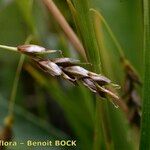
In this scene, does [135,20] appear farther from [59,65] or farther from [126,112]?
[59,65]

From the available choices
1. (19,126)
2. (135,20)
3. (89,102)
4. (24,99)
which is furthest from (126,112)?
(24,99)

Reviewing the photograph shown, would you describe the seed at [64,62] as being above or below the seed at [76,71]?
above

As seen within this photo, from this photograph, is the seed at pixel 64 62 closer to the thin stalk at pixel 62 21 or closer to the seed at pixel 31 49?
the seed at pixel 31 49

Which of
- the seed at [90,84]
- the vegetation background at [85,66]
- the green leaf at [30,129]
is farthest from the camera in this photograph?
the green leaf at [30,129]

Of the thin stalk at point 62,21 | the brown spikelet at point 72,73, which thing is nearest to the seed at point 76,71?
the brown spikelet at point 72,73

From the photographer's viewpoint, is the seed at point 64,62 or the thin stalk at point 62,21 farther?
the thin stalk at point 62,21

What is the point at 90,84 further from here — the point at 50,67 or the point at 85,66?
the point at 85,66

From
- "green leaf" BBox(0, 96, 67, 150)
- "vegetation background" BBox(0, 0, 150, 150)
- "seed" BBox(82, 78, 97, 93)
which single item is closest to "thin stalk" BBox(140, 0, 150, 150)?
"vegetation background" BBox(0, 0, 150, 150)

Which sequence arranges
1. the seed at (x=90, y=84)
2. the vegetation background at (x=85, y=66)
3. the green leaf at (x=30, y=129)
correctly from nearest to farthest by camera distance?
the seed at (x=90, y=84) → the vegetation background at (x=85, y=66) → the green leaf at (x=30, y=129)
